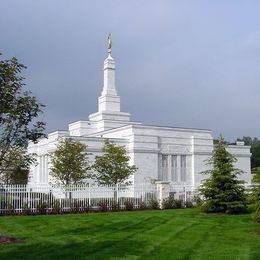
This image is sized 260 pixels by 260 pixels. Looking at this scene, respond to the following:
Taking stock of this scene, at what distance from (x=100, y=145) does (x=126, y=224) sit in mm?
22963

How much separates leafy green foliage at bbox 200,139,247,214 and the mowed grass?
204 cm

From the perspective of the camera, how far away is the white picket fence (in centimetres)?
2042

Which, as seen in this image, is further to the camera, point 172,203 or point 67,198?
point 172,203

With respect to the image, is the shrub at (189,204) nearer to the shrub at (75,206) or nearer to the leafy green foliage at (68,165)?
the shrub at (75,206)

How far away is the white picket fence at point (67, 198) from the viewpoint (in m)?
20.4

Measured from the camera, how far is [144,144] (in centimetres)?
3847

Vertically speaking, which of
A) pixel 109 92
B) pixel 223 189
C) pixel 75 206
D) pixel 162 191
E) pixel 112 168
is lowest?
pixel 75 206

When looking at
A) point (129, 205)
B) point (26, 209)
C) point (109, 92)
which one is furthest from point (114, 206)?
point (109, 92)

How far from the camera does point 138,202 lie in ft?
76.5

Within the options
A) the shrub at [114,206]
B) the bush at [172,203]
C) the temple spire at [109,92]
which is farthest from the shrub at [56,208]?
the temple spire at [109,92]

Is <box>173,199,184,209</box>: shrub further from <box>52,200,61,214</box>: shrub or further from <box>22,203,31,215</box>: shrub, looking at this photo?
<box>22,203,31,215</box>: shrub

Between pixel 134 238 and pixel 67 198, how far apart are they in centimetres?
1040

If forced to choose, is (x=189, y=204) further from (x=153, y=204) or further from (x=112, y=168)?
(x=112, y=168)

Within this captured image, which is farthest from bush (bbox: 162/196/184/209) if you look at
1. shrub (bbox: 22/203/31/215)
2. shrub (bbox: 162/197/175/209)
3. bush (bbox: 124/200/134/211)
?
shrub (bbox: 22/203/31/215)
